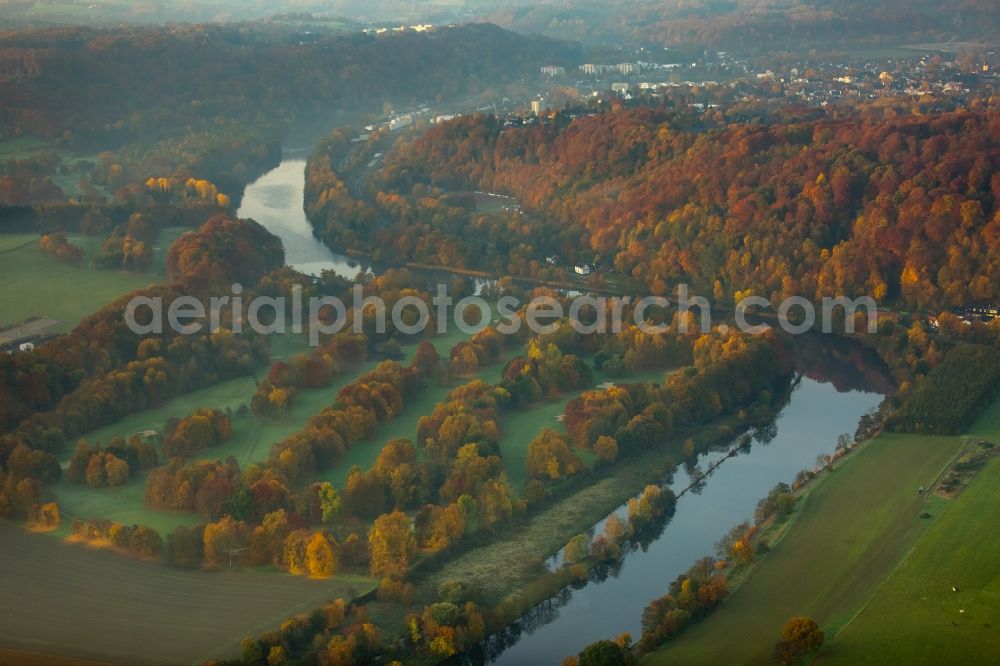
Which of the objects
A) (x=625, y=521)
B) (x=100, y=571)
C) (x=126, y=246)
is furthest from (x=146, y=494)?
(x=126, y=246)

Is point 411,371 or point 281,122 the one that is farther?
point 281,122

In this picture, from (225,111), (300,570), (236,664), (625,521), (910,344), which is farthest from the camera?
(225,111)

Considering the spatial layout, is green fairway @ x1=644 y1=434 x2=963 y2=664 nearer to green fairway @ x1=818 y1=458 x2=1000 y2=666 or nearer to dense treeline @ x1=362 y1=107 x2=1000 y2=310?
green fairway @ x1=818 y1=458 x2=1000 y2=666

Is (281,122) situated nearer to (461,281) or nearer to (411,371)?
(461,281)

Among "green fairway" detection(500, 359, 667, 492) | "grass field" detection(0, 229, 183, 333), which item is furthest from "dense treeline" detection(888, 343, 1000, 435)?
"grass field" detection(0, 229, 183, 333)

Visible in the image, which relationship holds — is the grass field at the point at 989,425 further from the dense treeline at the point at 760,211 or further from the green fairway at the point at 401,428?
the green fairway at the point at 401,428

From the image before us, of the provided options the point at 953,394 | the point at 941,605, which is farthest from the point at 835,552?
the point at 953,394
